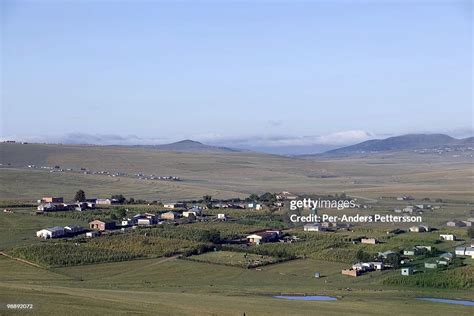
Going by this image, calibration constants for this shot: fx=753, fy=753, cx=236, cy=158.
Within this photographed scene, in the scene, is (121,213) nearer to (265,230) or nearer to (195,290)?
(265,230)

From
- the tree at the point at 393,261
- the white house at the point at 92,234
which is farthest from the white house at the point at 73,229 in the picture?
the tree at the point at 393,261

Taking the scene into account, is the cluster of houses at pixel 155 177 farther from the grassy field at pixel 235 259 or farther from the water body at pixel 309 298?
the water body at pixel 309 298

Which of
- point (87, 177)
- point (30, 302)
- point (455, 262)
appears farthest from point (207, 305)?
point (87, 177)

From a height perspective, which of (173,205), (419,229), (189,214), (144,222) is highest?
(173,205)

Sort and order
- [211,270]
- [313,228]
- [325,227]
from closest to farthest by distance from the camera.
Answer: [211,270] → [313,228] → [325,227]

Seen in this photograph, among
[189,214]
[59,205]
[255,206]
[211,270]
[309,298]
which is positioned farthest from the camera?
[255,206]

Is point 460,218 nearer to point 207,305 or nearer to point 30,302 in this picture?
point 207,305

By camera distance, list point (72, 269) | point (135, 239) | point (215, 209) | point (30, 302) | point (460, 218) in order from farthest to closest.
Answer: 1. point (215, 209)
2. point (460, 218)
3. point (135, 239)
4. point (72, 269)
5. point (30, 302)

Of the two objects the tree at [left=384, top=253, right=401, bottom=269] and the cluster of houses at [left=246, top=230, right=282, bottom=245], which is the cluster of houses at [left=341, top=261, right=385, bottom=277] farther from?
the cluster of houses at [left=246, top=230, right=282, bottom=245]

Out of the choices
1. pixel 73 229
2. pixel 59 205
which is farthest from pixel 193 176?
pixel 73 229

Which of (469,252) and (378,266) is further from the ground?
(469,252)
